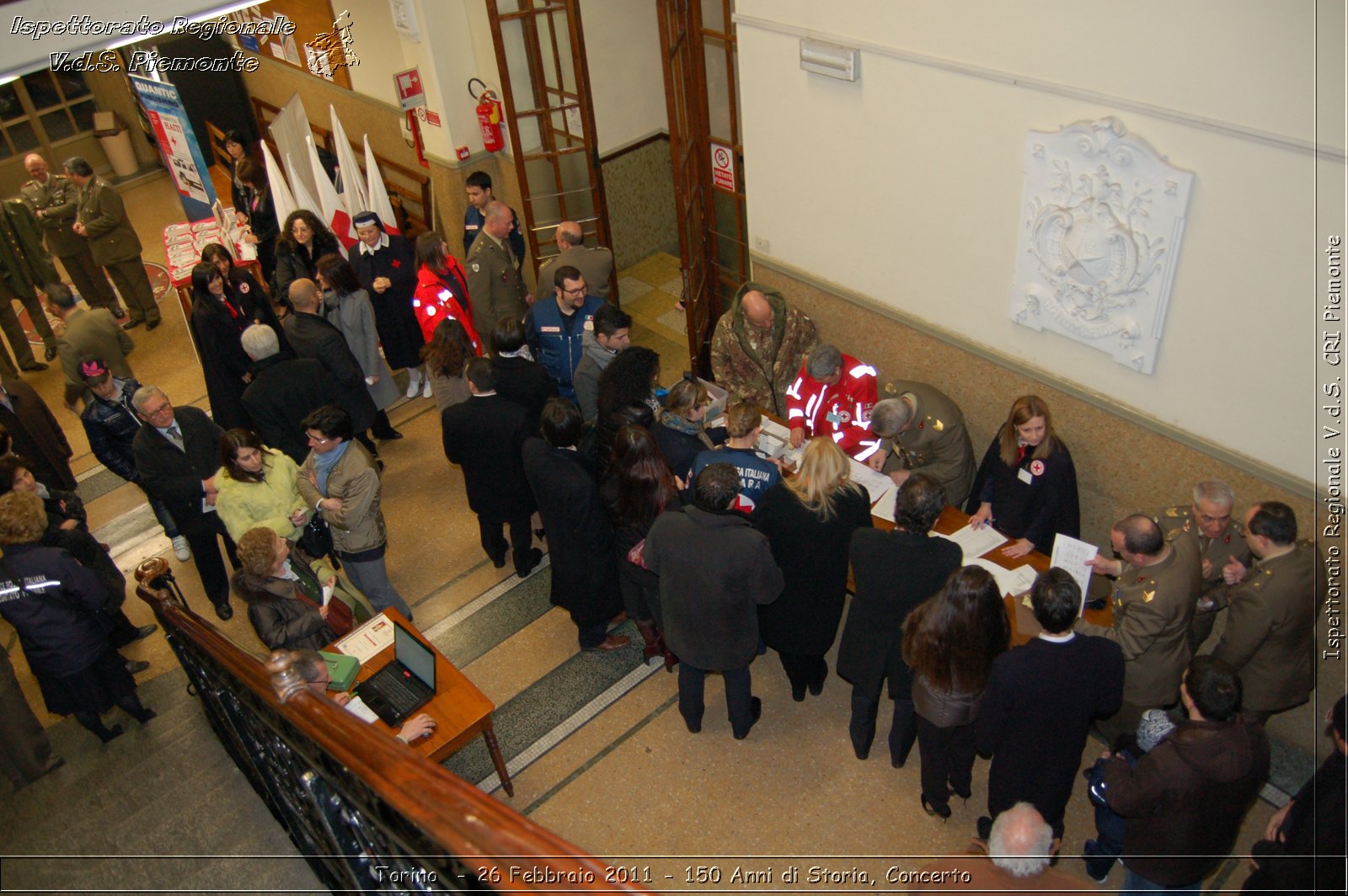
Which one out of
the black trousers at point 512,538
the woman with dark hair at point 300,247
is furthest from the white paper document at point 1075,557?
the woman with dark hair at point 300,247

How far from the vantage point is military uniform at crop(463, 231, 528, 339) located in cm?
689

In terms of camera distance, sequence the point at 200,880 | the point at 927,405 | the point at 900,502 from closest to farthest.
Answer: the point at 200,880 < the point at 900,502 < the point at 927,405

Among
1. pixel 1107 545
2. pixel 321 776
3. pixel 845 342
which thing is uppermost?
pixel 321 776

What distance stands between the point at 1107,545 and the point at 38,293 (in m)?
9.13

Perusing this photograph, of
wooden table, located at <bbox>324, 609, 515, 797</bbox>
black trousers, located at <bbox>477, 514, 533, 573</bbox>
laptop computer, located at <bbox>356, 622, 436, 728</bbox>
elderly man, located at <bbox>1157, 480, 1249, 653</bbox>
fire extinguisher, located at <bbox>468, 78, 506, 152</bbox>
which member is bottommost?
black trousers, located at <bbox>477, 514, 533, 573</bbox>

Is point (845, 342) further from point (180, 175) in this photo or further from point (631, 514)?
point (180, 175)

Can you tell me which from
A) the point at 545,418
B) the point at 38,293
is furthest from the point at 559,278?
the point at 38,293

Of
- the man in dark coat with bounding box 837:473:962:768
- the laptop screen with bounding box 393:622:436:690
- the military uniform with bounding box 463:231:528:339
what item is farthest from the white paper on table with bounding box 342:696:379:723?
the military uniform with bounding box 463:231:528:339

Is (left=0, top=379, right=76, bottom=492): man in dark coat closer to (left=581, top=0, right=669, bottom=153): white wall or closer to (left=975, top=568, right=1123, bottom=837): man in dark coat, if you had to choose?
(left=581, top=0, right=669, bottom=153): white wall

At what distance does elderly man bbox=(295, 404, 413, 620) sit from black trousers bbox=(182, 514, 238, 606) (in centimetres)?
80

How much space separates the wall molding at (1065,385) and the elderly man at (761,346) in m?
0.30

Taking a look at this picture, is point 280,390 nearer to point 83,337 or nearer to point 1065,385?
point 83,337

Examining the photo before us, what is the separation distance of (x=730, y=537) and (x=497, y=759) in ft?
5.23

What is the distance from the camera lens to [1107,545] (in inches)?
201
